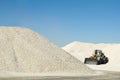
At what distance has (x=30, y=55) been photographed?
42.0 meters

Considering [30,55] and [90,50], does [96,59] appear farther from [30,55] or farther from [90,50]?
[90,50]

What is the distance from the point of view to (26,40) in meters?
45.1

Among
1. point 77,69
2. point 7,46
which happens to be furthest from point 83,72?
point 7,46

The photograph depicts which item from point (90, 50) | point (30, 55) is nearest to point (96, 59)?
point (30, 55)

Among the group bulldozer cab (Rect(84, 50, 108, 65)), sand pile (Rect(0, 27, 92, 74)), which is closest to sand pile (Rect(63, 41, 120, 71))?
bulldozer cab (Rect(84, 50, 108, 65))

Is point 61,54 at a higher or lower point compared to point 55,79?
higher

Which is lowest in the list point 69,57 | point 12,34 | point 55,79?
point 55,79

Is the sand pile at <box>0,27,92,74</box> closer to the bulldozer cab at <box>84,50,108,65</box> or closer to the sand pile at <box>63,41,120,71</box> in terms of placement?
the bulldozer cab at <box>84,50,108,65</box>

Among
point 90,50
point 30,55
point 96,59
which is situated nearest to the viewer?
point 30,55

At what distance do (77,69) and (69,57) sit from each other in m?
3.23

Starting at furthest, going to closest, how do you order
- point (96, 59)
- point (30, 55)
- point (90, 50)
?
1. point (90, 50)
2. point (96, 59)
3. point (30, 55)

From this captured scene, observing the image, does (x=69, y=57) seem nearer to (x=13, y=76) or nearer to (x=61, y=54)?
(x=61, y=54)

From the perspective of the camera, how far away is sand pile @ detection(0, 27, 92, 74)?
3988 cm

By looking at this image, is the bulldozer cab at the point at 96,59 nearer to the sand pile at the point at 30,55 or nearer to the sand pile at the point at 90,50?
the sand pile at the point at 90,50
